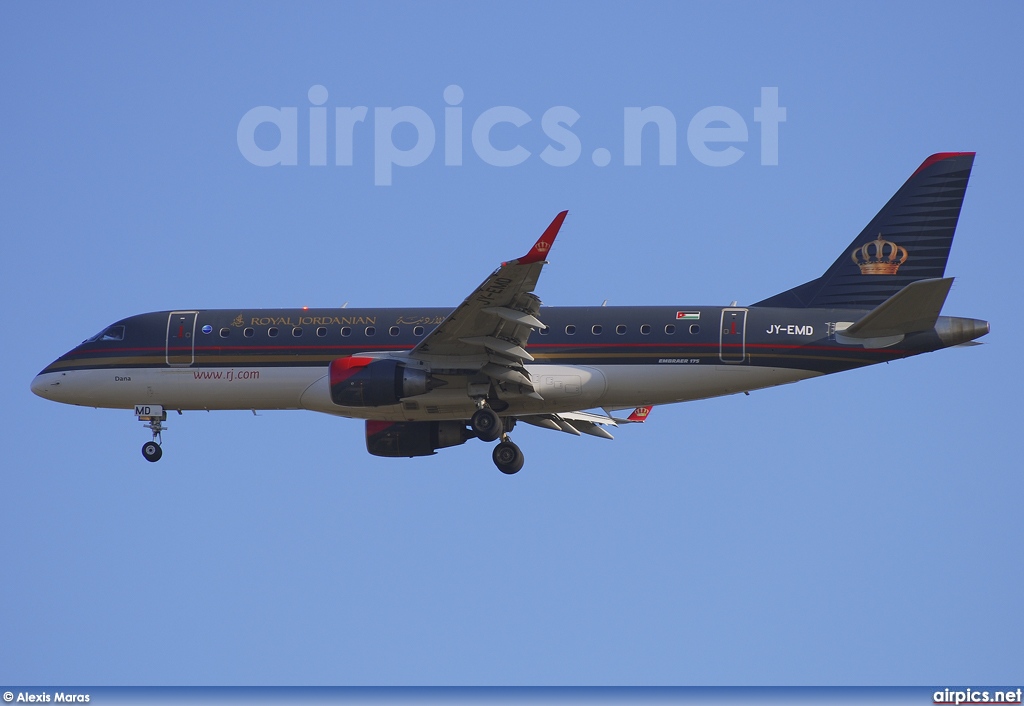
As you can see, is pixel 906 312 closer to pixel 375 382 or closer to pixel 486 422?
pixel 486 422

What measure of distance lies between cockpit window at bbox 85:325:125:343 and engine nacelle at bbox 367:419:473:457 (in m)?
7.60

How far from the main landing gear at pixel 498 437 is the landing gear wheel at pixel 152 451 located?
29.9 ft

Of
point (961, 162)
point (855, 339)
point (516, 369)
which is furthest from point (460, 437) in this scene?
point (961, 162)

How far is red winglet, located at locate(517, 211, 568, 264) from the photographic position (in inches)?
1464

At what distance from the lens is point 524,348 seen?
138 ft

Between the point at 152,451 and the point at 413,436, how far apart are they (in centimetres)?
761

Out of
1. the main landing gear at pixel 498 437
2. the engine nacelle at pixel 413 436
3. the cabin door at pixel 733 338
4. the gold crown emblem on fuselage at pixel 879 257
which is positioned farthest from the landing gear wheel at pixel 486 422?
the gold crown emblem on fuselage at pixel 879 257

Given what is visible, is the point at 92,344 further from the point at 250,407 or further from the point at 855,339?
the point at 855,339

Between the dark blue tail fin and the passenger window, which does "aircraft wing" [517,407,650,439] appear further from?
the passenger window

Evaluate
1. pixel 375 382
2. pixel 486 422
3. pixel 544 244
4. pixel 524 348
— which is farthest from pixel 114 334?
pixel 544 244

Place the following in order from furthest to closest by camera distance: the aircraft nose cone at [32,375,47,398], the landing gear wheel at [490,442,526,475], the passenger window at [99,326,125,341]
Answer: the aircraft nose cone at [32,375,47,398]
the passenger window at [99,326,125,341]
the landing gear wheel at [490,442,526,475]

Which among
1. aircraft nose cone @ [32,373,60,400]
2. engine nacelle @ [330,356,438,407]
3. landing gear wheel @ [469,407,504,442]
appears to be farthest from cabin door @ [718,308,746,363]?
aircraft nose cone @ [32,373,60,400]

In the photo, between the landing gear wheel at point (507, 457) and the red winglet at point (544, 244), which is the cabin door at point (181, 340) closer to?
the landing gear wheel at point (507, 457)

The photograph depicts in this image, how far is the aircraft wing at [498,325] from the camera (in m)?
38.0
